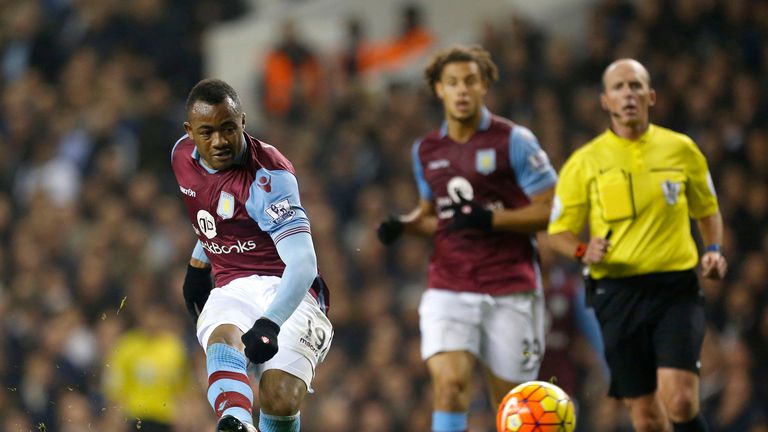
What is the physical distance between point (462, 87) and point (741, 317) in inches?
152

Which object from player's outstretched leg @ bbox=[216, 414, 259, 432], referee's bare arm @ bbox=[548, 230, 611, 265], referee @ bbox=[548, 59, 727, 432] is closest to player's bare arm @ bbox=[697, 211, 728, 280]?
referee @ bbox=[548, 59, 727, 432]

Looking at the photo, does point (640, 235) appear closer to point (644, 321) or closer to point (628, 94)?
point (644, 321)

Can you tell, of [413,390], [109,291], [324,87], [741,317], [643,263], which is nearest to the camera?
[643,263]

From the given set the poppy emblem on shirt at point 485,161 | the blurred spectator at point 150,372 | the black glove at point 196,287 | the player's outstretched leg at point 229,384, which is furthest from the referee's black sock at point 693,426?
the blurred spectator at point 150,372

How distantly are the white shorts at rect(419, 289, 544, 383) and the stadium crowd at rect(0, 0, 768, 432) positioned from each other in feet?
8.93

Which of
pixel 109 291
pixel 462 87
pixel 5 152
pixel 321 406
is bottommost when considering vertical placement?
pixel 321 406

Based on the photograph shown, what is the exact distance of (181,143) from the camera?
675 cm

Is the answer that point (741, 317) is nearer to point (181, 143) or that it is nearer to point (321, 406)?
point (321, 406)

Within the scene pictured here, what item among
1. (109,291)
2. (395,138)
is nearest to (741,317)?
(395,138)

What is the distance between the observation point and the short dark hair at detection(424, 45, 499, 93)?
27.0 feet

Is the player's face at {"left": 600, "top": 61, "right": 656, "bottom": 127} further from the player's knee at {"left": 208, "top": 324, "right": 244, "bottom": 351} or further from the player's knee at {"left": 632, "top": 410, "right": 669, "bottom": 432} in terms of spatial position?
the player's knee at {"left": 208, "top": 324, "right": 244, "bottom": 351}

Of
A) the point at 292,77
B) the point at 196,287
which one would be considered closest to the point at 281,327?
the point at 196,287

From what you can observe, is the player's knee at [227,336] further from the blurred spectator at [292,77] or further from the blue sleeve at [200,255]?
the blurred spectator at [292,77]

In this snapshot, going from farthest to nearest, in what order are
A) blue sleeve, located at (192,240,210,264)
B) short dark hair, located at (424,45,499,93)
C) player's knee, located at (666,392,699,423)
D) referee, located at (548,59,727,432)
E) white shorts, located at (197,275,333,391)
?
short dark hair, located at (424,45,499,93), referee, located at (548,59,727,432), player's knee, located at (666,392,699,423), blue sleeve, located at (192,240,210,264), white shorts, located at (197,275,333,391)
